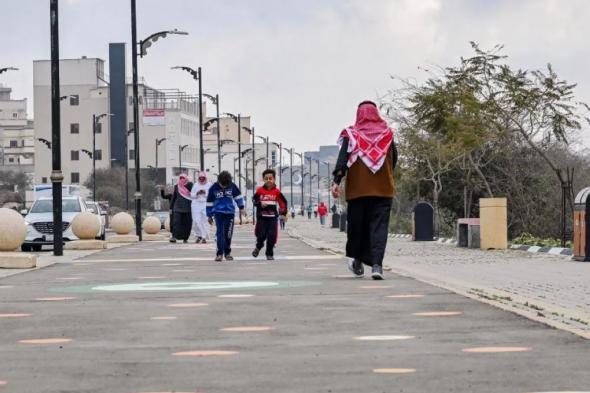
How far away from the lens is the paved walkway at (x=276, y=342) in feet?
22.9

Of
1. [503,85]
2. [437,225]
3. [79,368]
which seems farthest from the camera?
[437,225]

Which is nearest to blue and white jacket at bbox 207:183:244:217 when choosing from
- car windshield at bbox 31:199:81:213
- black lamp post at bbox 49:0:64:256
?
black lamp post at bbox 49:0:64:256

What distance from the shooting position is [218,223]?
77.0ft

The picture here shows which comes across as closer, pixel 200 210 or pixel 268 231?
pixel 268 231

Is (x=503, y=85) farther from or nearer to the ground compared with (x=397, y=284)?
farther from the ground

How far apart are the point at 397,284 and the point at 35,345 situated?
256 inches

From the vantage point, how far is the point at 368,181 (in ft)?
54.2

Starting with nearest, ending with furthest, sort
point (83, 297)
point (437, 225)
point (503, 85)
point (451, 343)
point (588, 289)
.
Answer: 1. point (451, 343)
2. point (83, 297)
3. point (588, 289)
4. point (503, 85)
5. point (437, 225)

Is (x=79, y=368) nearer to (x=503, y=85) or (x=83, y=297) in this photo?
(x=83, y=297)

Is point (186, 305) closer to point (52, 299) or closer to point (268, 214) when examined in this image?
point (52, 299)

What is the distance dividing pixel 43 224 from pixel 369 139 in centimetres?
1969

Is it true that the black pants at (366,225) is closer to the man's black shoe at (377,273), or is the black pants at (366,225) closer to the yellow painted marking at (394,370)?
the man's black shoe at (377,273)

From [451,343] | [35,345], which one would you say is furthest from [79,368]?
[451,343]

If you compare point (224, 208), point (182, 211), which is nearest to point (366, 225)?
point (224, 208)
